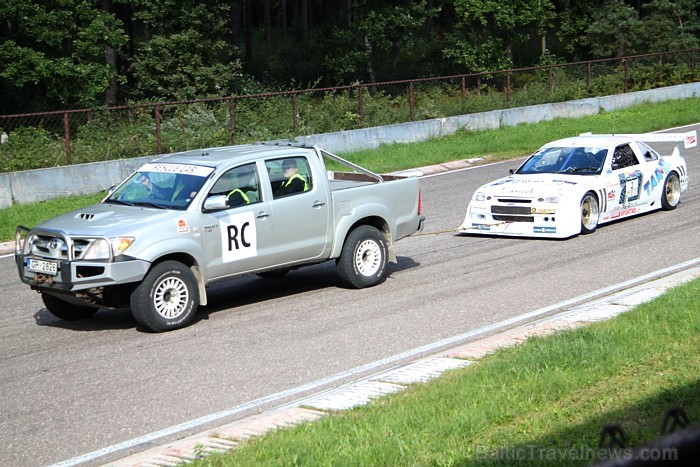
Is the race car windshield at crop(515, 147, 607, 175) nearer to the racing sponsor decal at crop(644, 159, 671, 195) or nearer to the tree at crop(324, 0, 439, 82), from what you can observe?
the racing sponsor decal at crop(644, 159, 671, 195)

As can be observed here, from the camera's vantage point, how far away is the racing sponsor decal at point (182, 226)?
1009 centimetres

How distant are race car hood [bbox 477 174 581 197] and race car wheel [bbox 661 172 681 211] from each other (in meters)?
2.43

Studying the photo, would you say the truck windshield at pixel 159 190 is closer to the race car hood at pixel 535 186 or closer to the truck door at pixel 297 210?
the truck door at pixel 297 210

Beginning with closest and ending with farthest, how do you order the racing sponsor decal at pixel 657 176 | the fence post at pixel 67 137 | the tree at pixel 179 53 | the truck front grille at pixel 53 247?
the truck front grille at pixel 53 247, the racing sponsor decal at pixel 657 176, the fence post at pixel 67 137, the tree at pixel 179 53

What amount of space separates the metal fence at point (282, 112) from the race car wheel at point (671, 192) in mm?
11748

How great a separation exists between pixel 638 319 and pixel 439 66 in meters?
43.3

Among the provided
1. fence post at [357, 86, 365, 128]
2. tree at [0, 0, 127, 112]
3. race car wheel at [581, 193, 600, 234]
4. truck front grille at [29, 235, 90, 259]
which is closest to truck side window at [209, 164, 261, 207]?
truck front grille at [29, 235, 90, 259]

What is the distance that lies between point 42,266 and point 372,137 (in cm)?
1824

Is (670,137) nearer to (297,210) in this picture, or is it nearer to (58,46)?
Result: (297,210)

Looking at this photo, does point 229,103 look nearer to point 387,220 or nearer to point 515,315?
point 387,220

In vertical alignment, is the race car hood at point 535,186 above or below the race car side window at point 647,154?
below

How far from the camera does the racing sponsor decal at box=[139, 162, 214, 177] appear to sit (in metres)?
10.8

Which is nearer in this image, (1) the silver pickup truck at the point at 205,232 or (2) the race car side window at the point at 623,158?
(1) the silver pickup truck at the point at 205,232

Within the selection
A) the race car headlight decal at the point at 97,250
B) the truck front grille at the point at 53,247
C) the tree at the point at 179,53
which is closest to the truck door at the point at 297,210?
the race car headlight decal at the point at 97,250
